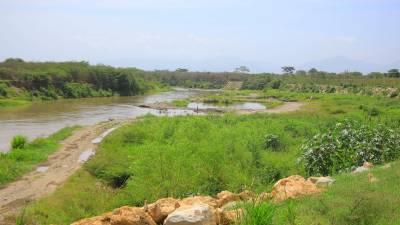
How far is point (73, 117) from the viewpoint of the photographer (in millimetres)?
48500

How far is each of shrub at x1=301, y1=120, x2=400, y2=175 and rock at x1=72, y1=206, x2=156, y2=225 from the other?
734cm

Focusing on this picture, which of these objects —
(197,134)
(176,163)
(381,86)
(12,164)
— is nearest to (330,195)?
(176,163)

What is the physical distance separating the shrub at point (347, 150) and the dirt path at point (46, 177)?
10.2 m

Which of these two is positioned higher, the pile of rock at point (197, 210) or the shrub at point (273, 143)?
the pile of rock at point (197, 210)

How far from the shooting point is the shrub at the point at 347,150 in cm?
1460

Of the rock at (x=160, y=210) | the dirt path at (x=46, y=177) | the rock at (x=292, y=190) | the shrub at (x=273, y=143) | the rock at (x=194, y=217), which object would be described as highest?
the rock at (x=194, y=217)

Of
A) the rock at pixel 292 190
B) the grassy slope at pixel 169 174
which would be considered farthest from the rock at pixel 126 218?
the grassy slope at pixel 169 174

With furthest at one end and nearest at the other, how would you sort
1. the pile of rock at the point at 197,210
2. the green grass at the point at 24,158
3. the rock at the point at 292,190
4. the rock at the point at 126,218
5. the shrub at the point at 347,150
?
the green grass at the point at 24,158 < the shrub at the point at 347,150 < the rock at the point at 292,190 < the rock at the point at 126,218 < the pile of rock at the point at 197,210

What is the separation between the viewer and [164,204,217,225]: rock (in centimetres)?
785

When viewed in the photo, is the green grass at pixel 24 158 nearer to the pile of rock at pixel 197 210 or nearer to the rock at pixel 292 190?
the pile of rock at pixel 197 210

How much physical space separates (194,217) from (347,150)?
28.4ft

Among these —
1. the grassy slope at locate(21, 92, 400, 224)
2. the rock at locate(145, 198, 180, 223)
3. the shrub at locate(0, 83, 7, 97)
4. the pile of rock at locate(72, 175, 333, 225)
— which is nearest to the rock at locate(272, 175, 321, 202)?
the pile of rock at locate(72, 175, 333, 225)

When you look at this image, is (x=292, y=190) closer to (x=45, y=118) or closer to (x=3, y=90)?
(x=45, y=118)

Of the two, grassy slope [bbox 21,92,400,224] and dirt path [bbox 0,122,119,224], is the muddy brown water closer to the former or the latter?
dirt path [bbox 0,122,119,224]
